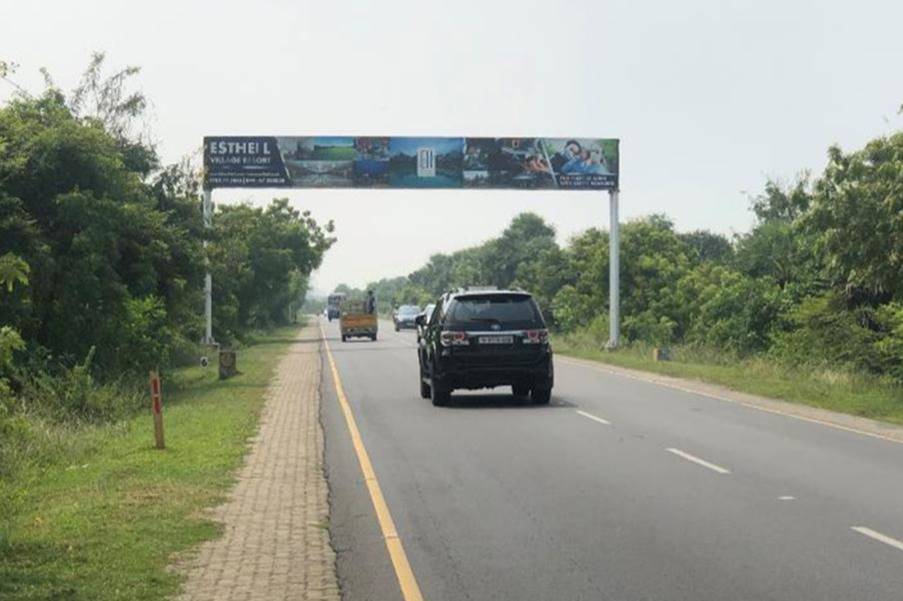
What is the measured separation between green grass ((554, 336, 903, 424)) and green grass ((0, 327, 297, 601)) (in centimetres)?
1093

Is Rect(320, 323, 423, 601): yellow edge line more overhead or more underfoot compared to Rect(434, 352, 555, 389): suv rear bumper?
more underfoot

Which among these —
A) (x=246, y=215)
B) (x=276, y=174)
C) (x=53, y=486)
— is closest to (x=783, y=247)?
(x=276, y=174)

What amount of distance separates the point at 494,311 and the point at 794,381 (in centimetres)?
913

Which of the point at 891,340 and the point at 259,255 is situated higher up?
the point at 259,255

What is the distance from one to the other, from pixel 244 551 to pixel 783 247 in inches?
1627

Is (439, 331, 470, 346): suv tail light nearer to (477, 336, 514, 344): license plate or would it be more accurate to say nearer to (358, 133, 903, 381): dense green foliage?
(477, 336, 514, 344): license plate

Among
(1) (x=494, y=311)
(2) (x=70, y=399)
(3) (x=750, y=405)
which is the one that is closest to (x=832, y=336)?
(3) (x=750, y=405)

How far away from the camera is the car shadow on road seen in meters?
21.6

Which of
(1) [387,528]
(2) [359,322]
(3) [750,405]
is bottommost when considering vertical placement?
(1) [387,528]

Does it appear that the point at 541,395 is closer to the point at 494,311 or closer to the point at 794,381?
the point at 494,311

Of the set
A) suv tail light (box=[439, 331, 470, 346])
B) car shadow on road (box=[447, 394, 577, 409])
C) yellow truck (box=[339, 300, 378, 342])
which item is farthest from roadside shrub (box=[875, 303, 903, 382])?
yellow truck (box=[339, 300, 378, 342])

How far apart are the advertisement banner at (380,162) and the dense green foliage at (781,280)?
30.2ft

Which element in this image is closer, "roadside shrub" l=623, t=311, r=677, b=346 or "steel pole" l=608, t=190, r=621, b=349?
"steel pole" l=608, t=190, r=621, b=349

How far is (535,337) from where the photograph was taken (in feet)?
70.1
